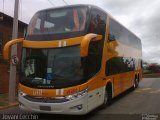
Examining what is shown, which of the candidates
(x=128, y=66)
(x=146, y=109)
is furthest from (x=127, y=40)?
(x=146, y=109)

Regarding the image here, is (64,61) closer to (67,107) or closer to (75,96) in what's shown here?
(75,96)

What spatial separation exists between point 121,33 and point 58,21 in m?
5.85

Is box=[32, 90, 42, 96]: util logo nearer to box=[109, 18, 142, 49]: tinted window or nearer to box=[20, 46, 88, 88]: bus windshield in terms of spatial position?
box=[20, 46, 88, 88]: bus windshield

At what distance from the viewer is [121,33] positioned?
16.6 m

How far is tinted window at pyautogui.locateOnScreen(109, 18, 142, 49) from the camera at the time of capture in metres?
14.3

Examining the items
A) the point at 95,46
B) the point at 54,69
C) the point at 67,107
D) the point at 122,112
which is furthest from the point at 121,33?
the point at 67,107

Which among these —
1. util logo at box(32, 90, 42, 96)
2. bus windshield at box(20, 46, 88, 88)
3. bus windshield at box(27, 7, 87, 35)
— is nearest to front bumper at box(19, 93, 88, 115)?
util logo at box(32, 90, 42, 96)

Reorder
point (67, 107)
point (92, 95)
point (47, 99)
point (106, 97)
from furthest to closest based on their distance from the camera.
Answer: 1. point (106, 97)
2. point (92, 95)
3. point (47, 99)
4. point (67, 107)

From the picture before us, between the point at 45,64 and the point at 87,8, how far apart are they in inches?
95.2

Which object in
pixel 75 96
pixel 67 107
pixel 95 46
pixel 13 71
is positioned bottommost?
pixel 67 107

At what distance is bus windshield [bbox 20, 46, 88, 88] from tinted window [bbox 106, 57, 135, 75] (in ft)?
9.43

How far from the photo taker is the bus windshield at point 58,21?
1102 cm

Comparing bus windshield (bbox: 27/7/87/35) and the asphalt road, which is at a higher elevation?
bus windshield (bbox: 27/7/87/35)

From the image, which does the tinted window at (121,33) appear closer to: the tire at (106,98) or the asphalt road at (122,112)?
the tire at (106,98)
